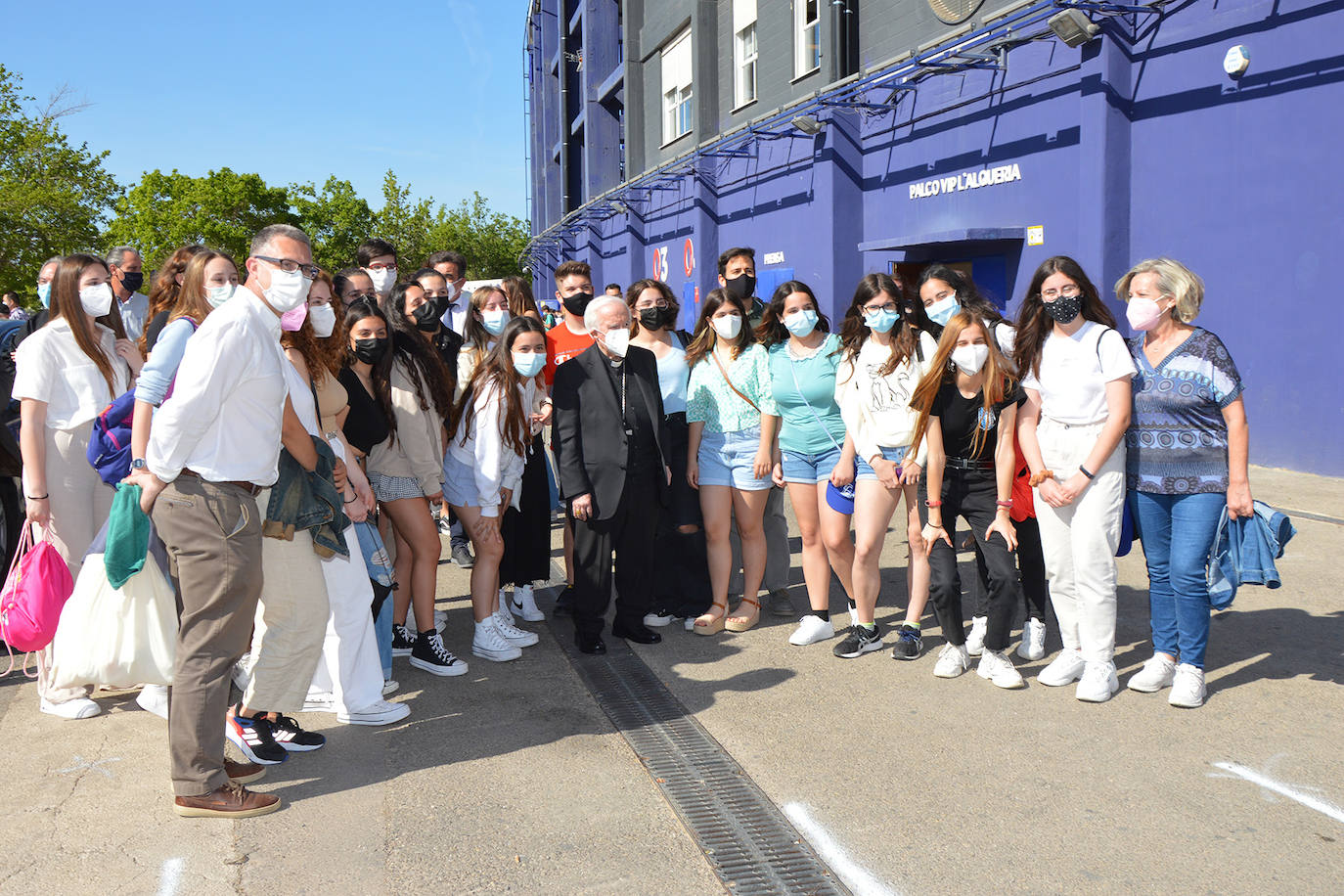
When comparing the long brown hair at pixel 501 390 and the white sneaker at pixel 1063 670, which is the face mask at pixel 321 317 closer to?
the long brown hair at pixel 501 390

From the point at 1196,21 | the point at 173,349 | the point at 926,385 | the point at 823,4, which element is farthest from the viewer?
the point at 823,4

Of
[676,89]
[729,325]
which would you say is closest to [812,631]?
[729,325]

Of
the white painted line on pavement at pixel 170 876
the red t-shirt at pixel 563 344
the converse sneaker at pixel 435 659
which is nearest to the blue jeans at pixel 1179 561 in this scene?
the converse sneaker at pixel 435 659

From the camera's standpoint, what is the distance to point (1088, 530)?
15.8 feet

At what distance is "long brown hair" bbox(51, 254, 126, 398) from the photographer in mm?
5004

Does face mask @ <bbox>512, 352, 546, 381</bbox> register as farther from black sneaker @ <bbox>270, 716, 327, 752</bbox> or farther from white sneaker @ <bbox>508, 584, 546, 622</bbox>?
black sneaker @ <bbox>270, 716, 327, 752</bbox>

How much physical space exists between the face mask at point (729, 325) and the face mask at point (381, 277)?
2729 millimetres

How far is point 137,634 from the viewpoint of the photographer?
169 inches

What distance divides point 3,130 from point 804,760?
90.5 ft

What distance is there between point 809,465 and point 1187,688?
7.21ft

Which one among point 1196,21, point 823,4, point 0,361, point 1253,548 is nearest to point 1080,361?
point 1253,548

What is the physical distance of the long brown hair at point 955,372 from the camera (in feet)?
16.4

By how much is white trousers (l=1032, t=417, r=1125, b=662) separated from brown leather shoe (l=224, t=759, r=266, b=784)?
11.9 feet

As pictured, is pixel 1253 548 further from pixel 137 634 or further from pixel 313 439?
pixel 137 634
